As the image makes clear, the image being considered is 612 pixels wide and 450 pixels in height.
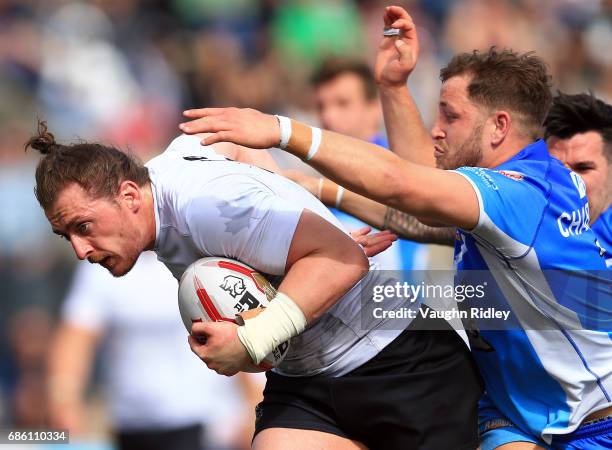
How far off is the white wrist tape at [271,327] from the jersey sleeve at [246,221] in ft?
0.68

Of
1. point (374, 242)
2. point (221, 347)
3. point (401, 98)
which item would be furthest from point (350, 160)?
point (401, 98)

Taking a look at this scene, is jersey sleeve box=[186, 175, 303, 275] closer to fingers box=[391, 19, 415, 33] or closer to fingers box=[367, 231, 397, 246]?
fingers box=[367, 231, 397, 246]

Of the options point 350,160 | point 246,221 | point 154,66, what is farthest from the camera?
point 154,66

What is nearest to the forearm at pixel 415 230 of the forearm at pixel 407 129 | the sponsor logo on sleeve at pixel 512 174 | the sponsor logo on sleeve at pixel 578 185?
the forearm at pixel 407 129

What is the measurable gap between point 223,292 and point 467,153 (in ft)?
4.43

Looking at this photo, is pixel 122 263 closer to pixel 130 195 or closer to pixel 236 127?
pixel 130 195

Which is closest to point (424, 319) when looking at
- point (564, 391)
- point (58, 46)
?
point (564, 391)

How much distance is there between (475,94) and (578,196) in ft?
2.21

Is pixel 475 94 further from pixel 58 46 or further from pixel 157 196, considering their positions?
pixel 58 46

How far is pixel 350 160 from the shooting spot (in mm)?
3938

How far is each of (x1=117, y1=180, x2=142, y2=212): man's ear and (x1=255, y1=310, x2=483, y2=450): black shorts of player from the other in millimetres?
1044

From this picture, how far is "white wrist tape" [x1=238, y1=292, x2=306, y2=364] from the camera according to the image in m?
4.09

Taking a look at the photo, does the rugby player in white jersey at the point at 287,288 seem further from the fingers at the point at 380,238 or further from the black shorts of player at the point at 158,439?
the black shorts of player at the point at 158,439

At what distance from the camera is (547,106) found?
4.96 meters
